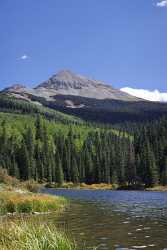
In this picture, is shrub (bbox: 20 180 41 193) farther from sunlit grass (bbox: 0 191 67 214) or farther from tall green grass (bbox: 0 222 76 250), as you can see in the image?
tall green grass (bbox: 0 222 76 250)

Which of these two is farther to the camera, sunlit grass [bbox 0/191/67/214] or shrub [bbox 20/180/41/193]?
shrub [bbox 20/180/41/193]

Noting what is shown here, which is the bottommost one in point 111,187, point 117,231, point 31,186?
point 111,187

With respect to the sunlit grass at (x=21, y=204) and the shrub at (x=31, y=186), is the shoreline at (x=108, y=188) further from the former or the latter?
the sunlit grass at (x=21, y=204)

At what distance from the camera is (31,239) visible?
18531 millimetres

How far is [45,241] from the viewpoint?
18141mm

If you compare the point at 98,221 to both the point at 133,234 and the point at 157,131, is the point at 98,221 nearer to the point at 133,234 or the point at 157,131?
the point at 133,234

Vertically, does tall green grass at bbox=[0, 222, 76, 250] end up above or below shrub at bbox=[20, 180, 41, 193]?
above

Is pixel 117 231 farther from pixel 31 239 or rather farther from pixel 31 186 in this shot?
pixel 31 186

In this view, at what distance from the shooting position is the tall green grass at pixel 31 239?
17.7 m

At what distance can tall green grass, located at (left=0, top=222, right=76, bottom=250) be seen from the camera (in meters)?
17.7

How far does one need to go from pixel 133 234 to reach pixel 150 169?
11590 cm

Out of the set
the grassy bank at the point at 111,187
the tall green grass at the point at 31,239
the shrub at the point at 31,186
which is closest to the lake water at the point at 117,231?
the tall green grass at the point at 31,239

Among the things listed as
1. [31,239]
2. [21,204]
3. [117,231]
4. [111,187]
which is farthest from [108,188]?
[31,239]

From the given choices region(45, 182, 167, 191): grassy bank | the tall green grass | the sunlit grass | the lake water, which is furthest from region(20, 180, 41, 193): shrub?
region(45, 182, 167, 191): grassy bank
